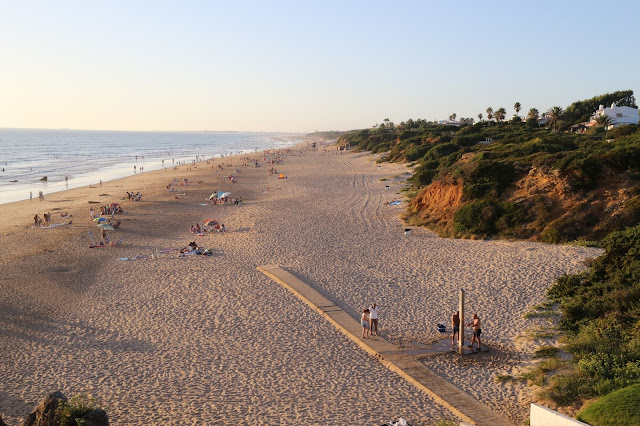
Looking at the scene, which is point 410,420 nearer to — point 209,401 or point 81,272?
point 209,401

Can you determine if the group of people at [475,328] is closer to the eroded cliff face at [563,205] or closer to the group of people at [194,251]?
the eroded cliff face at [563,205]

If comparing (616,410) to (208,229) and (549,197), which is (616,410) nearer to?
(549,197)

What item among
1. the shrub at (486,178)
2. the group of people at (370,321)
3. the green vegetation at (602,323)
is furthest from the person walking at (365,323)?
the shrub at (486,178)

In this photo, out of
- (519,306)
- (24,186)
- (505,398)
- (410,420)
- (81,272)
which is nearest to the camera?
(410,420)

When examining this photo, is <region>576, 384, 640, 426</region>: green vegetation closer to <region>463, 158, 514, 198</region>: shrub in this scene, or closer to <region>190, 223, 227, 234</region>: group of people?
<region>463, 158, 514, 198</region>: shrub

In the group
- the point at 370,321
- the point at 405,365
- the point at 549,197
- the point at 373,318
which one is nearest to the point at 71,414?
the point at 405,365

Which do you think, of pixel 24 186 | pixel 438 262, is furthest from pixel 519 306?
pixel 24 186
